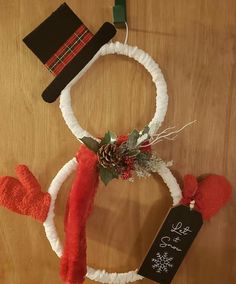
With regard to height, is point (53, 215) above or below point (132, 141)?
below

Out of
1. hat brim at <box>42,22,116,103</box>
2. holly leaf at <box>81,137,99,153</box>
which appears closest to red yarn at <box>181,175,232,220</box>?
holly leaf at <box>81,137,99,153</box>

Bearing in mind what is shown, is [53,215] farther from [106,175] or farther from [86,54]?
[86,54]

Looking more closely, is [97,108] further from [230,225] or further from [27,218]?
[230,225]

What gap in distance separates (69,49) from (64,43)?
20 mm

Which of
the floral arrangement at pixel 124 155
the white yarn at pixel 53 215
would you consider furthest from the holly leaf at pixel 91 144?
the white yarn at pixel 53 215

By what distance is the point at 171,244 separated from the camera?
2.87 feet

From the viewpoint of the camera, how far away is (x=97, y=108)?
2.96 feet

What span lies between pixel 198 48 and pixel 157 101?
0.55 ft

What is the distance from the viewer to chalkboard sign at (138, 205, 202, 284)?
2.80 ft

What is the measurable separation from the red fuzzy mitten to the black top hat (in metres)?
0.24

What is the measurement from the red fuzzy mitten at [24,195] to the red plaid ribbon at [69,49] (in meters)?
0.27

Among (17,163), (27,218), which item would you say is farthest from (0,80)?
(27,218)

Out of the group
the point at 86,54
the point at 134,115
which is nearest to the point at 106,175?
the point at 134,115

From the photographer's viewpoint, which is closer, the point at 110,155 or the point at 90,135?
the point at 110,155
